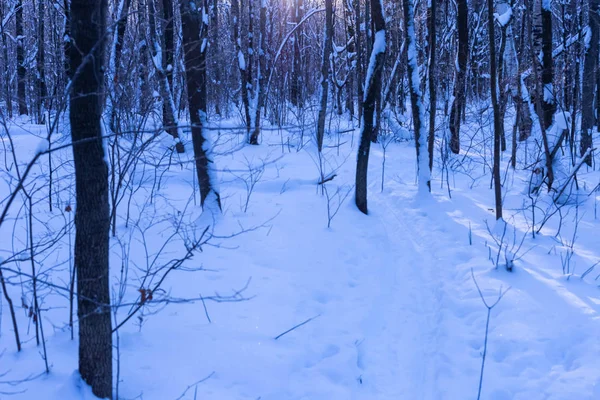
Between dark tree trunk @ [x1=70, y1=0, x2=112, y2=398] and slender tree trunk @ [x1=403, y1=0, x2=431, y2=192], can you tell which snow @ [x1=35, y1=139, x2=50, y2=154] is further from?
slender tree trunk @ [x1=403, y1=0, x2=431, y2=192]

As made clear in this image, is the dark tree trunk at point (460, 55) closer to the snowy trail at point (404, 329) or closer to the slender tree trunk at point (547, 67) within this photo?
the slender tree trunk at point (547, 67)

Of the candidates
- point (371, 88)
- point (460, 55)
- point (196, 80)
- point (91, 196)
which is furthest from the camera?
point (460, 55)

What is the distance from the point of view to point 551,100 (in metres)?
7.80

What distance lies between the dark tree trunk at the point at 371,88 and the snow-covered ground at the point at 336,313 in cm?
70

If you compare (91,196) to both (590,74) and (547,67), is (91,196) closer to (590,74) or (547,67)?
(547,67)

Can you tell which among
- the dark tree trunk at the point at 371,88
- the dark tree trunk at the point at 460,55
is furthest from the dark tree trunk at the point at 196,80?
the dark tree trunk at the point at 460,55

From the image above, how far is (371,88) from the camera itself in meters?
6.79

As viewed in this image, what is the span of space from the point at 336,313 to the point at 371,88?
3.78 metres

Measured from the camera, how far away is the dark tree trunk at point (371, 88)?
663 cm

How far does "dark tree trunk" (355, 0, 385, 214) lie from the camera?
663 centimetres

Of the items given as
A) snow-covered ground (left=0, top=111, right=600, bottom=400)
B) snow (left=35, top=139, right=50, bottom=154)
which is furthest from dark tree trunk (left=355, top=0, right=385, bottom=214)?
snow (left=35, top=139, right=50, bottom=154)

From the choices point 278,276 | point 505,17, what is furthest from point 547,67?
point 278,276

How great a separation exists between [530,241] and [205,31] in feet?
20.0

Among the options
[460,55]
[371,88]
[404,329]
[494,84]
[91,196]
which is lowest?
[404,329]
